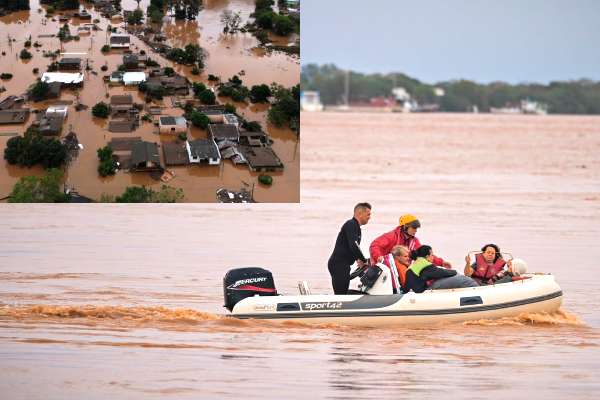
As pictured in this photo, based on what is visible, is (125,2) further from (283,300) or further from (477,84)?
(477,84)

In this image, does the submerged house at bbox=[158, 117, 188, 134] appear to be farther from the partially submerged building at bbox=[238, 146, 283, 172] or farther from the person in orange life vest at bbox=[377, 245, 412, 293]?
the person in orange life vest at bbox=[377, 245, 412, 293]

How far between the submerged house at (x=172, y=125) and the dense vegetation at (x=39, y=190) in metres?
1.38

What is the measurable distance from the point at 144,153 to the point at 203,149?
2.35ft

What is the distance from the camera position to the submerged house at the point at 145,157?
547 inches

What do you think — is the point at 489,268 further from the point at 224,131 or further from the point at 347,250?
the point at 224,131

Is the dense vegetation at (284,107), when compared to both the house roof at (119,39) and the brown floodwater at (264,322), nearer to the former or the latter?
the brown floodwater at (264,322)

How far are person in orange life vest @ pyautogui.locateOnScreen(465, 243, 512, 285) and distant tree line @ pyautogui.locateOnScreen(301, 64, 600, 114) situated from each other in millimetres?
76342

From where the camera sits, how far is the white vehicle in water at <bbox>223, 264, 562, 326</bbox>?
337 inches

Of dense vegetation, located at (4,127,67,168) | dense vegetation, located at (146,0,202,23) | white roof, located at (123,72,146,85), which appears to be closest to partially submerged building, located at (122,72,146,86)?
white roof, located at (123,72,146,85)

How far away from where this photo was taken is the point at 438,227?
1533 centimetres

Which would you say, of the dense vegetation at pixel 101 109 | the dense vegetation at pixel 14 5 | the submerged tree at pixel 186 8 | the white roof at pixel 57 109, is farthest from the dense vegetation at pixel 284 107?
the dense vegetation at pixel 14 5

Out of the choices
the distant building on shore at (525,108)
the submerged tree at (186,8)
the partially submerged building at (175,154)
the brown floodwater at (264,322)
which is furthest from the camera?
the distant building on shore at (525,108)

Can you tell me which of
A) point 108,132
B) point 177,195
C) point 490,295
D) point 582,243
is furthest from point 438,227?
point 490,295

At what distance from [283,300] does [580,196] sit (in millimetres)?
12440
